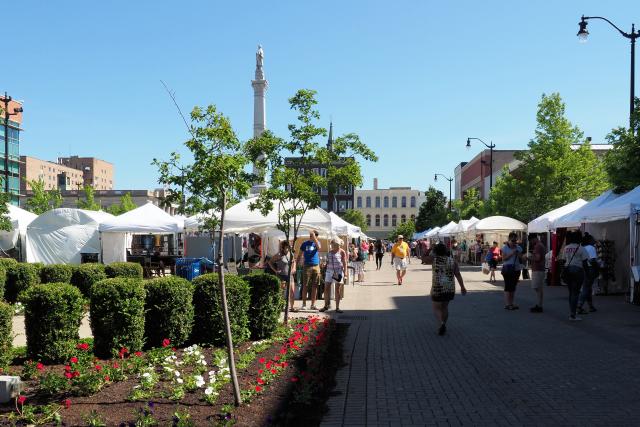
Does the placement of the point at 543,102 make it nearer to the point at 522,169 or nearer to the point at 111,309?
the point at 522,169

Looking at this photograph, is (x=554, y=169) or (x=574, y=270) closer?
(x=574, y=270)

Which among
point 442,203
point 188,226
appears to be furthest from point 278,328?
point 442,203

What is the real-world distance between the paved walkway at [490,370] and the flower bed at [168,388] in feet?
1.65

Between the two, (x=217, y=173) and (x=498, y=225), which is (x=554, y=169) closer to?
(x=498, y=225)

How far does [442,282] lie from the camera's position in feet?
35.2

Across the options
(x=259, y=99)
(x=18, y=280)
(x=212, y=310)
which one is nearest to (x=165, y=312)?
(x=212, y=310)

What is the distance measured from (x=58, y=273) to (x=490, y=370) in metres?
11.3

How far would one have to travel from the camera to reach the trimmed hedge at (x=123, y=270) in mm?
16127

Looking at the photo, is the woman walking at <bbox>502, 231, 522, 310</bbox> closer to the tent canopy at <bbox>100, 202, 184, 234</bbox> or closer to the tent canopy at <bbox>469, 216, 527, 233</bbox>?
the tent canopy at <bbox>100, 202, 184, 234</bbox>

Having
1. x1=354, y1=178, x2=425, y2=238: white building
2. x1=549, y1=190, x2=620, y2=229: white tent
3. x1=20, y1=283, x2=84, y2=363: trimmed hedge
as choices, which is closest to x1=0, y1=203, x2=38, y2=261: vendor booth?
x1=20, y1=283, x2=84, y2=363: trimmed hedge

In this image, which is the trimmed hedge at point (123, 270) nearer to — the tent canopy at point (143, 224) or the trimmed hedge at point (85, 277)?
the trimmed hedge at point (85, 277)

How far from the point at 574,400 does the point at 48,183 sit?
6392 inches

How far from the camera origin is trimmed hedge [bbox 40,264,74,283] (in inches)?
611

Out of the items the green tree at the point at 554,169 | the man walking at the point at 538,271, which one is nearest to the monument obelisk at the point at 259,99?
the green tree at the point at 554,169
